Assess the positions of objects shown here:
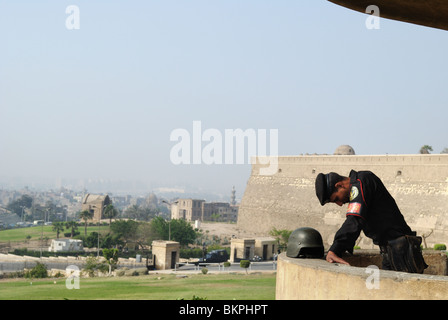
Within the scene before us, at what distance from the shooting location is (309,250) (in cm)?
428

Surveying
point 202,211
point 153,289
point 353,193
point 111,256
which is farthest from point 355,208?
point 202,211

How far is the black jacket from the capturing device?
4133 millimetres

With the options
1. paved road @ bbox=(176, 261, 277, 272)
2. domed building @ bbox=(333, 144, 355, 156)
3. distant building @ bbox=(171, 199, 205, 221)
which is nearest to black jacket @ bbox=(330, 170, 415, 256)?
paved road @ bbox=(176, 261, 277, 272)

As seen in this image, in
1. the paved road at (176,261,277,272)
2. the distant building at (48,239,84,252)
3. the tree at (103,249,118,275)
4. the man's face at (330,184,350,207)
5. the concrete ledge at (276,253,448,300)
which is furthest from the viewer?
the distant building at (48,239,84,252)

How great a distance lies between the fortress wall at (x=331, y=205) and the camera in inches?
1117

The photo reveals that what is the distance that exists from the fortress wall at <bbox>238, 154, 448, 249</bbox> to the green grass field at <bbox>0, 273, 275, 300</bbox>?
356 inches

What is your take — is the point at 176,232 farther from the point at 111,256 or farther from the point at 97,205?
the point at 97,205

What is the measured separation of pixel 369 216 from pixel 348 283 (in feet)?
2.67

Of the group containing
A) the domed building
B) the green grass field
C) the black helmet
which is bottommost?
the green grass field

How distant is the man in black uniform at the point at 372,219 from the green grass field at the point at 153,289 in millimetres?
10685

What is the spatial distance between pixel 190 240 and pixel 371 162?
16.3 meters

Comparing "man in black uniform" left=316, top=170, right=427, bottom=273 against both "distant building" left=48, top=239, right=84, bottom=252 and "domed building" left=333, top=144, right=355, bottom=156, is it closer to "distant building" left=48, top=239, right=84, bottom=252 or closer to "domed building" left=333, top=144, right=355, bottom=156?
"domed building" left=333, top=144, right=355, bottom=156

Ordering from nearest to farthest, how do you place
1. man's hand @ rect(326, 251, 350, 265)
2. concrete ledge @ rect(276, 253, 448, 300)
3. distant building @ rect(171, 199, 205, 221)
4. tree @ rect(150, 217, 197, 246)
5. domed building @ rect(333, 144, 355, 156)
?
concrete ledge @ rect(276, 253, 448, 300), man's hand @ rect(326, 251, 350, 265), domed building @ rect(333, 144, 355, 156), tree @ rect(150, 217, 197, 246), distant building @ rect(171, 199, 205, 221)

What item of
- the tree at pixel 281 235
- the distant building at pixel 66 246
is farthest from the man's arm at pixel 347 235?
the distant building at pixel 66 246
